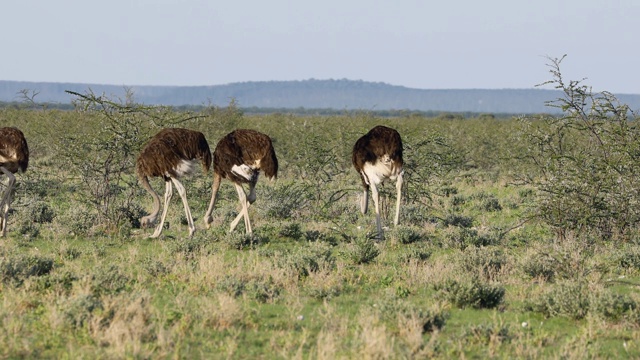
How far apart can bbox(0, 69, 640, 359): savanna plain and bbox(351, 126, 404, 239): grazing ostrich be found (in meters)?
0.91

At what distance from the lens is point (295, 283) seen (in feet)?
32.9

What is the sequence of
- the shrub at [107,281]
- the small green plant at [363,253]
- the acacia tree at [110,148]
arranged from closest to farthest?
1. the shrub at [107,281]
2. the small green plant at [363,253]
3. the acacia tree at [110,148]

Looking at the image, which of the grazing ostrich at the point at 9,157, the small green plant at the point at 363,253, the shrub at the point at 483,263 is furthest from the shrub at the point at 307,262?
the grazing ostrich at the point at 9,157

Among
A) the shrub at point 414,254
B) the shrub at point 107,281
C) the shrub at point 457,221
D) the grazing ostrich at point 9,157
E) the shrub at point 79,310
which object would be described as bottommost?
the shrub at point 457,221

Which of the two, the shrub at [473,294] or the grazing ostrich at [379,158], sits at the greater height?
the grazing ostrich at [379,158]

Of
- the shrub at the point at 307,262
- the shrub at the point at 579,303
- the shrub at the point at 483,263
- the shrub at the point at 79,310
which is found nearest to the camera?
the shrub at the point at 79,310

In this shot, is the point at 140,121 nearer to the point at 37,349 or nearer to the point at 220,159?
the point at 220,159

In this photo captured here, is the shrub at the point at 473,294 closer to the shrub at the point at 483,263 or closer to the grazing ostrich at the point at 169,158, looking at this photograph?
the shrub at the point at 483,263

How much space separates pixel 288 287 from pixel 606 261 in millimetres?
5118

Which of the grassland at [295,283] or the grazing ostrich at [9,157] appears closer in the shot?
the grassland at [295,283]

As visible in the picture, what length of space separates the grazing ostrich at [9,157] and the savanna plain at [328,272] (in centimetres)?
53

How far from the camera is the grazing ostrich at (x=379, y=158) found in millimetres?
13445

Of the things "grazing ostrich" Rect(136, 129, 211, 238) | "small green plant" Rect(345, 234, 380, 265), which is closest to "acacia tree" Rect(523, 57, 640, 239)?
"small green plant" Rect(345, 234, 380, 265)

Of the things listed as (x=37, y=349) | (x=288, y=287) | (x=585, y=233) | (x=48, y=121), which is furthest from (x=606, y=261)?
(x=48, y=121)
